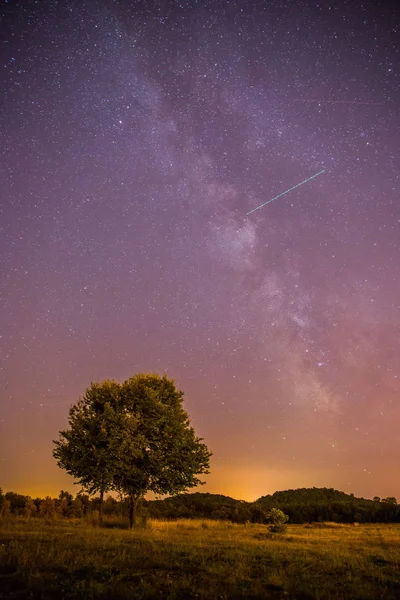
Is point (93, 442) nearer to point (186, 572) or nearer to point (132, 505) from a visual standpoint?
point (132, 505)

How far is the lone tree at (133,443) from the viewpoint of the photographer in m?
25.1

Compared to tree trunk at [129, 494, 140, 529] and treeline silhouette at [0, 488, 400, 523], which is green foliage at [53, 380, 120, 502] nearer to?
tree trunk at [129, 494, 140, 529]

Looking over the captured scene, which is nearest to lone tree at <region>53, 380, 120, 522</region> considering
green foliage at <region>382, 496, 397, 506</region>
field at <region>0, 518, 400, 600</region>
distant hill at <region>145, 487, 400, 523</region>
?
field at <region>0, 518, 400, 600</region>

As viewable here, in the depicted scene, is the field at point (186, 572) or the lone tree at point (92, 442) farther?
the lone tree at point (92, 442)

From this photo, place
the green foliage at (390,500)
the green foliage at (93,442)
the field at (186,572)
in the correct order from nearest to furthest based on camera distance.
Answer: the field at (186,572)
the green foliage at (93,442)
the green foliage at (390,500)

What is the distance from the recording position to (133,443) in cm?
2520

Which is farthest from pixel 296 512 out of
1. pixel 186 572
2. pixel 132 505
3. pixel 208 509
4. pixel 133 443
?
pixel 186 572

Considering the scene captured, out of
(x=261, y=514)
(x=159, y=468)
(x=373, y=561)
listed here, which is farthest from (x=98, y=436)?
(x=261, y=514)

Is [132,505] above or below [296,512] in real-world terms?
above

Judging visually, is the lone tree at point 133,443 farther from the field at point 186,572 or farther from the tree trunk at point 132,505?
the field at point 186,572

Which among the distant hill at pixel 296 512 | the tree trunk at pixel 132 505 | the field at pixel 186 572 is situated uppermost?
the tree trunk at pixel 132 505

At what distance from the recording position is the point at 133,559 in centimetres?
1255

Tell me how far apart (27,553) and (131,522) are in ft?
49.9

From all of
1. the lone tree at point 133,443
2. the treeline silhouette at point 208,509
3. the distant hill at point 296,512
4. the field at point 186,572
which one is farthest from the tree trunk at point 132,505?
the distant hill at point 296,512
